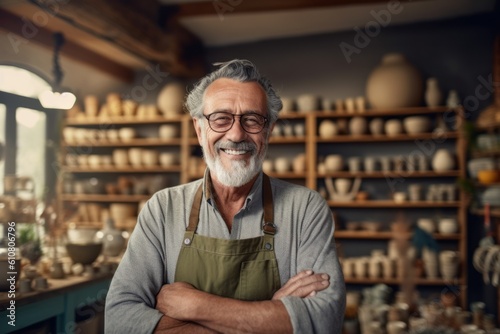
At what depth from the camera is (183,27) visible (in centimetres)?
534

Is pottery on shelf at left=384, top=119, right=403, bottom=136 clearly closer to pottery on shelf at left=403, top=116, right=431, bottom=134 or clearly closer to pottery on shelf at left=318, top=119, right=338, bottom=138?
pottery on shelf at left=403, top=116, right=431, bottom=134

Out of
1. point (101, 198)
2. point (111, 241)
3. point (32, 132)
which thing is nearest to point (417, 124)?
point (111, 241)

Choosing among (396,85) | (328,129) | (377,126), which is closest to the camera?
(396,85)

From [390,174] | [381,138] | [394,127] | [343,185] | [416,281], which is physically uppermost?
[394,127]

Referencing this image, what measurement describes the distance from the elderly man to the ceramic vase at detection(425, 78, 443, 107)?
3669 millimetres

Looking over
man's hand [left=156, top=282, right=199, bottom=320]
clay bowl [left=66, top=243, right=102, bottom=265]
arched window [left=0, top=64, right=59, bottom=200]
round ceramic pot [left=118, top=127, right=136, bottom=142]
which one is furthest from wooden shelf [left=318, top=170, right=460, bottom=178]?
man's hand [left=156, top=282, right=199, bottom=320]

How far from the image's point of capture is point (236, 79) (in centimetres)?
164

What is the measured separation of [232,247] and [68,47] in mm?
4962

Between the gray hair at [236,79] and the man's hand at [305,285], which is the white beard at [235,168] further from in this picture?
the man's hand at [305,285]

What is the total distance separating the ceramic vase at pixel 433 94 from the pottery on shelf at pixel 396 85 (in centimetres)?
9

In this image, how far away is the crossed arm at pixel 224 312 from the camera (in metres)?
1.45

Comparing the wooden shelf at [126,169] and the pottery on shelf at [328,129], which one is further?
the wooden shelf at [126,169]

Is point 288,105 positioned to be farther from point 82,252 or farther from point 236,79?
point 236,79

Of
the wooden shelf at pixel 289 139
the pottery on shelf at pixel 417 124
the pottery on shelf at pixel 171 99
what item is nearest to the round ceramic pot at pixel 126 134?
the pottery on shelf at pixel 171 99
